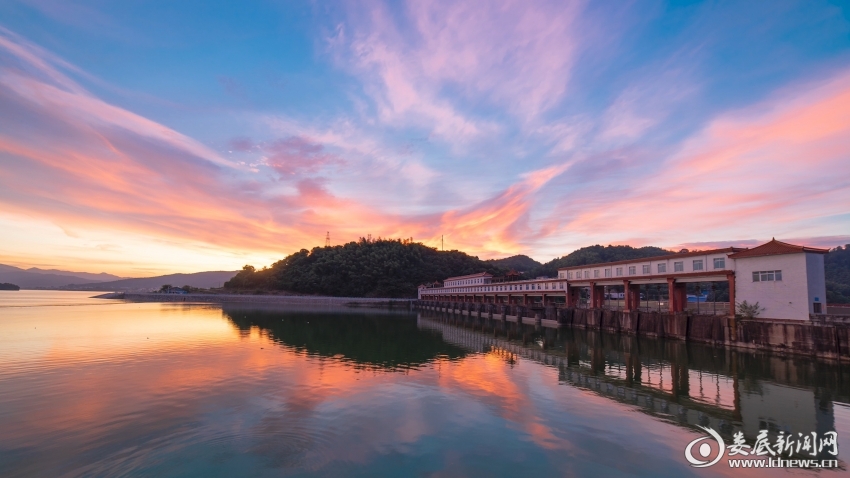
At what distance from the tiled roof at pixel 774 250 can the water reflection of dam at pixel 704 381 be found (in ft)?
25.8

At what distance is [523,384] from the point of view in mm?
20688

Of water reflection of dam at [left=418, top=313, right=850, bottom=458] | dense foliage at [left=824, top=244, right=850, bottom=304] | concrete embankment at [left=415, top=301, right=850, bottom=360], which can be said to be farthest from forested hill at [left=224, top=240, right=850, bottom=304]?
water reflection of dam at [left=418, top=313, right=850, bottom=458]

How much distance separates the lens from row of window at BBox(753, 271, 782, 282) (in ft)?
101

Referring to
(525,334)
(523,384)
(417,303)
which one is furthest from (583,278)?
(417,303)

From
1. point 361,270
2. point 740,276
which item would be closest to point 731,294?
point 740,276

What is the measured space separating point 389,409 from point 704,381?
57.4ft

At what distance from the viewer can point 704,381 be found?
21.8 m

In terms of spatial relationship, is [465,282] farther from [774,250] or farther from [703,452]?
[703,452]

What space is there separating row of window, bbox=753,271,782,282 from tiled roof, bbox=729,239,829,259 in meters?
1.41

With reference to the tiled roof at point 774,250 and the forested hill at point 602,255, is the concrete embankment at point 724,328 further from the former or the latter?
the forested hill at point 602,255

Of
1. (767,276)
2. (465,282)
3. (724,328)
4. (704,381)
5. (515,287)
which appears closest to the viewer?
(704,381)

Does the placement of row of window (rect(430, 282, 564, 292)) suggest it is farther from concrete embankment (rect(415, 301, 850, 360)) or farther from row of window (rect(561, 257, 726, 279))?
row of window (rect(561, 257, 726, 279))

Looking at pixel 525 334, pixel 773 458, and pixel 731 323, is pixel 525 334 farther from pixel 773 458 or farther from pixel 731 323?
pixel 773 458

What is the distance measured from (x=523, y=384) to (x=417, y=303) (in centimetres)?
9943
